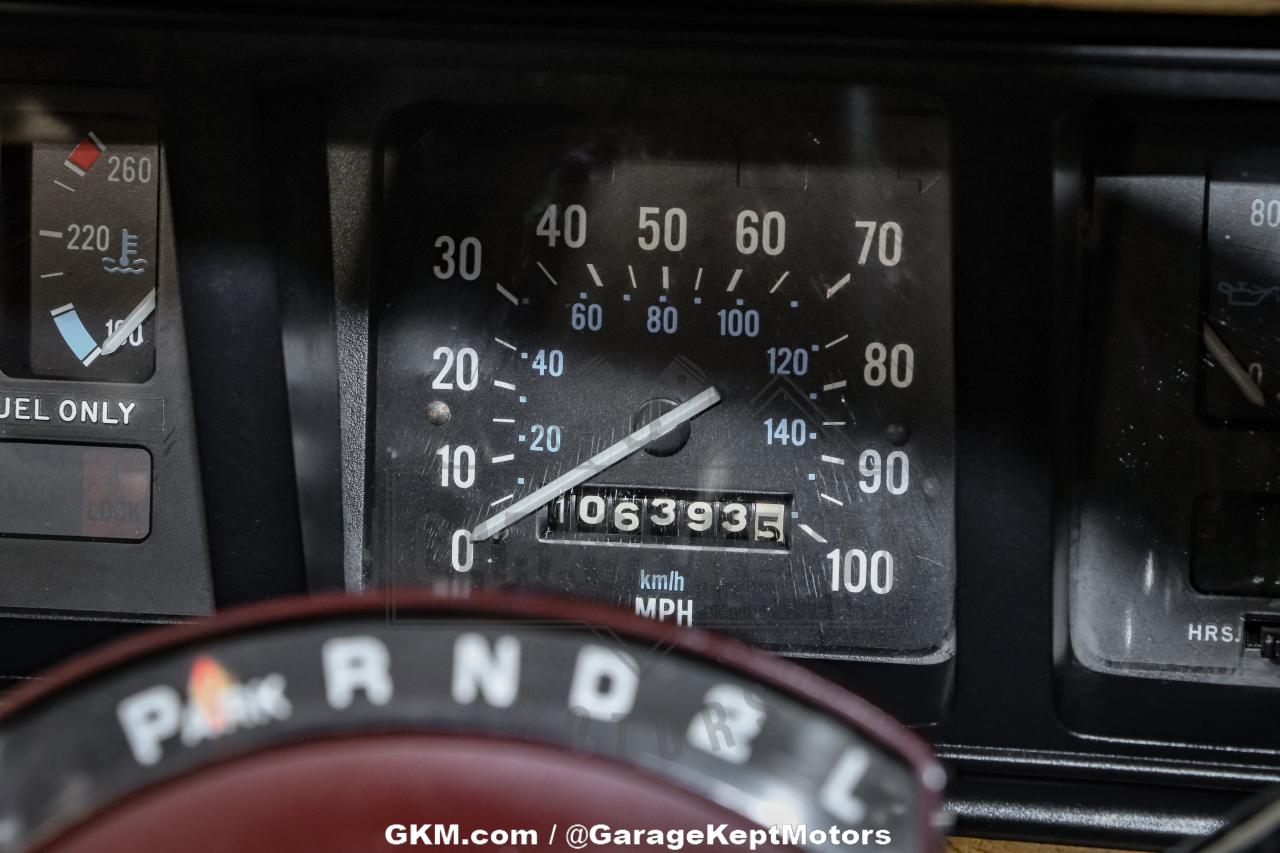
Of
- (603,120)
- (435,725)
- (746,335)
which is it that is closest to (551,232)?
(603,120)

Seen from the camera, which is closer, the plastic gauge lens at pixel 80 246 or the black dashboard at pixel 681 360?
the black dashboard at pixel 681 360

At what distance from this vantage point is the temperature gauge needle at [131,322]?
1.35 metres

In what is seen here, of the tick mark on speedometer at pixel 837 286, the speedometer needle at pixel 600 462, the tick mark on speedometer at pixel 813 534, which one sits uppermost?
the tick mark on speedometer at pixel 837 286

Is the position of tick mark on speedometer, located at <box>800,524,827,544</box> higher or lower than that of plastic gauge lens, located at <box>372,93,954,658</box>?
lower

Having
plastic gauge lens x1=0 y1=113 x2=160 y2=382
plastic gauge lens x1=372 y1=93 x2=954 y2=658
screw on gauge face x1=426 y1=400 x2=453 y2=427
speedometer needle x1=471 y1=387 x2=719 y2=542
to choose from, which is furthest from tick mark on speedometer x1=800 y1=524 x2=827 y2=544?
plastic gauge lens x1=0 y1=113 x2=160 y2=382

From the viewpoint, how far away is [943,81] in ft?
3.79

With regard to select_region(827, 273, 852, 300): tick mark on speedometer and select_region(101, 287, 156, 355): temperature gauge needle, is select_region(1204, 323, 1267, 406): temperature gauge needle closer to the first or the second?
select_region(827, 273, 852, 300): tick mark on speedometer

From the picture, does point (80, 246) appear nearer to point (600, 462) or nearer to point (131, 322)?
point (131, 322)

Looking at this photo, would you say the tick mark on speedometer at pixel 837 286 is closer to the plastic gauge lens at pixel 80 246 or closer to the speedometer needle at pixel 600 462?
the speedometer needle at pixel 600 462

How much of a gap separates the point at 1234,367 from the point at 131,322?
1.13 metres

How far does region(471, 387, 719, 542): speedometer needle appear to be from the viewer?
1.34 meters

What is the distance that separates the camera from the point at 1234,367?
126cm

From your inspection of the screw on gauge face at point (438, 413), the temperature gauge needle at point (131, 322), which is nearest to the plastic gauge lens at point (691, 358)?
the screw on gauge face at point (438, 413)

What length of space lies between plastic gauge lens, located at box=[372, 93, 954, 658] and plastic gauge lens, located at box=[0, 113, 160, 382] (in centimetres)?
26
